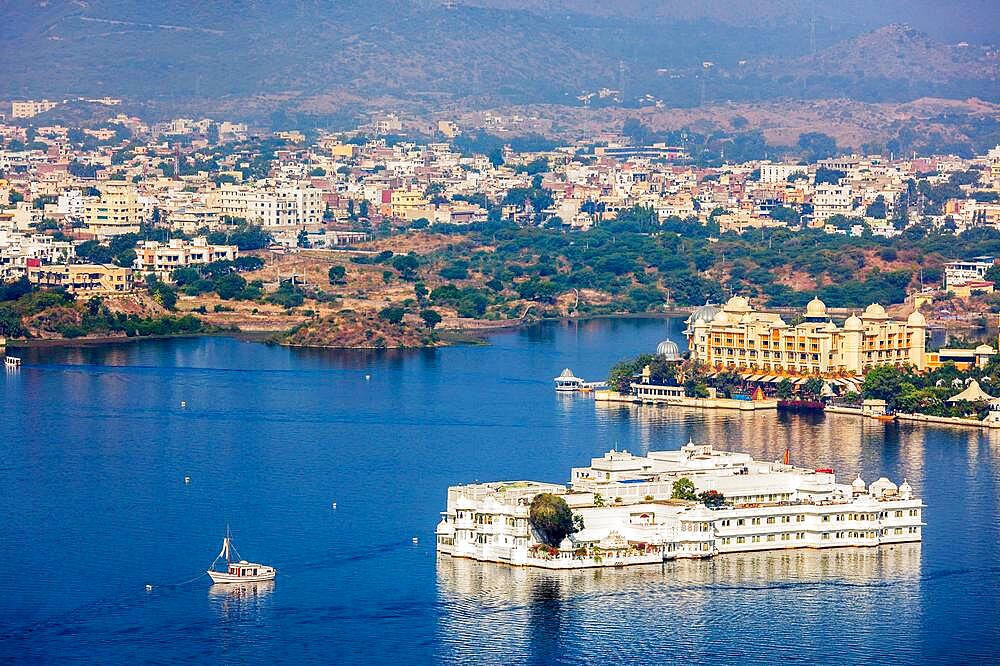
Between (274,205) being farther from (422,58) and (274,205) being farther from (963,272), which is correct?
(422,58)

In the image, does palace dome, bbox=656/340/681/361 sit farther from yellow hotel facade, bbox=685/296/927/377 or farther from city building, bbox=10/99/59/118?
city building, bbox=10/99/59/118

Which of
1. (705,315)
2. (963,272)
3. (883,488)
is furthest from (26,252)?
(883,488)

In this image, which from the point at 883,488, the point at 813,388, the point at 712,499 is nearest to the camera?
the point at 712,499

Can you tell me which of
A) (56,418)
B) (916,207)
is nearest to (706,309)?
(56,418)

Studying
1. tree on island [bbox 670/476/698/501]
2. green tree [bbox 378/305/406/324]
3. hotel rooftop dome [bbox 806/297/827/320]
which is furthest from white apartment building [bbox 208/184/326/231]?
tree on island [bbox 670/476/698/501]

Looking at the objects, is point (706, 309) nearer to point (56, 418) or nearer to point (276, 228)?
point (56, 418)
